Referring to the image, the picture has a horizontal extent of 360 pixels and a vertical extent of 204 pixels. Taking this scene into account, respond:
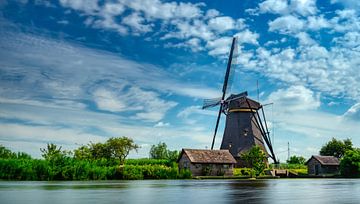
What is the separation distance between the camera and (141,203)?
12.1 metres

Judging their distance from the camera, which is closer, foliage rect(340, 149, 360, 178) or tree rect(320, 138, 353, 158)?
foliage rect(340, 149, 360, 178)

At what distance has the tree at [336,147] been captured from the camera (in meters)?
85.9

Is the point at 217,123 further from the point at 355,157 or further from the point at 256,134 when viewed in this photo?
the point at 355,157

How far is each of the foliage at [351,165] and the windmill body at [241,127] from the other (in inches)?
447

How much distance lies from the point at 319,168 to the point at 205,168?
83.3ft

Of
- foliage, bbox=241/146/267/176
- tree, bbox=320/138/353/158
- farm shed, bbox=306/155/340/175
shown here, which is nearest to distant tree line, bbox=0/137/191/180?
foliage, bbox=241/146/267/176

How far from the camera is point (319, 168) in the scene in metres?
68.3

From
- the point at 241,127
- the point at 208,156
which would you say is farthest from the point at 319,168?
the point at 208,156

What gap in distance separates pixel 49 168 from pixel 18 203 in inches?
955

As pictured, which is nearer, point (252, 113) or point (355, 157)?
point (355, 157)

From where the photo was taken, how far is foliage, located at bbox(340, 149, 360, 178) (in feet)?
184

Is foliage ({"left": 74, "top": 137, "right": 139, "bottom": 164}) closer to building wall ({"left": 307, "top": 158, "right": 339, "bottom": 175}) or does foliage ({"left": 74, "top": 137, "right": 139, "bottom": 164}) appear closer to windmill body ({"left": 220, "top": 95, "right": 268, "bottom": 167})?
windmill body ({"left": 220, "top": 95, "right": 268, "bottom": 167})

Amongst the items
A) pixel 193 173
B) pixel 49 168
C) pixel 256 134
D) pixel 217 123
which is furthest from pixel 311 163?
pixel 49 168

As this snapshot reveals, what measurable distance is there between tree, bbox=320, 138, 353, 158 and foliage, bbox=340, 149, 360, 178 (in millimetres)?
29065
